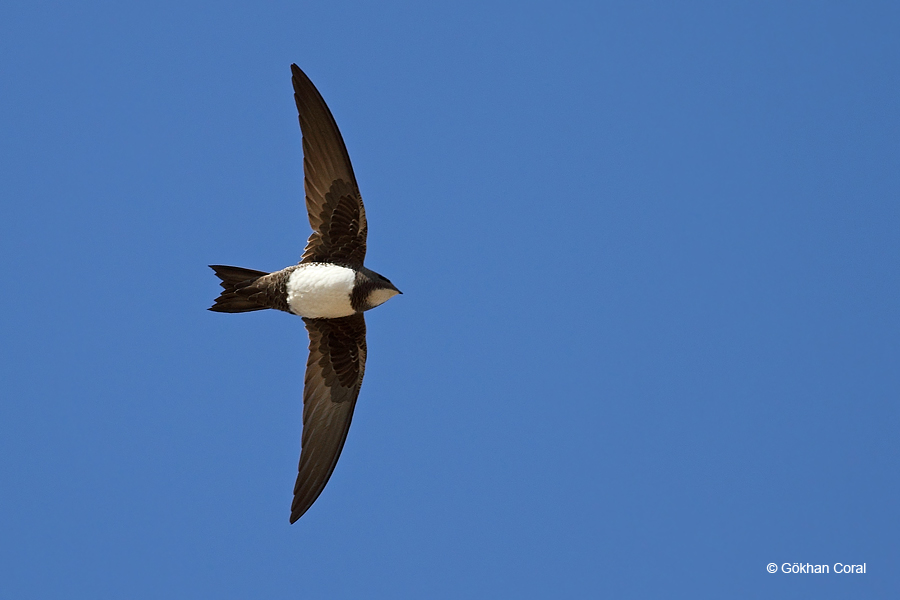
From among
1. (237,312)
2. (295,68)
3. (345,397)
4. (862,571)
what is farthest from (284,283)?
(862,571)

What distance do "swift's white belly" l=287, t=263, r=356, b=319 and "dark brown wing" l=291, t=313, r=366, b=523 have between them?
0.36m

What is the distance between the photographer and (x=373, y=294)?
8.92 metres

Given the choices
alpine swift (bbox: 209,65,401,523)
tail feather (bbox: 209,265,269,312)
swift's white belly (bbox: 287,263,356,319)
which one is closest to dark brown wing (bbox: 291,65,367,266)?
alpine swift (bbox: 209,65,401,523)

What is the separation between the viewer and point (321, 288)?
889 centimetres

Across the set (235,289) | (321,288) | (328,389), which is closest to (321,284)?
(321,288)

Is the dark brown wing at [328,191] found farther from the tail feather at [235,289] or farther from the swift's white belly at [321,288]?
the tail feather at [235,289]

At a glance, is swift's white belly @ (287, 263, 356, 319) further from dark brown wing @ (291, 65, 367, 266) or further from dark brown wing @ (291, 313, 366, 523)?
dark brown wing @ (291, 313, 366, 523)

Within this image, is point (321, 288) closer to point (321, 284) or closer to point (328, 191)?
point (321, 284)

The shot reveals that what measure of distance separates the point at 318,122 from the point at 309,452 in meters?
2.85

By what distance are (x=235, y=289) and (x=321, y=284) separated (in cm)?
74

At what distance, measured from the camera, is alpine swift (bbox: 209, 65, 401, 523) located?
893 cm

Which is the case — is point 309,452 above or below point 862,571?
above

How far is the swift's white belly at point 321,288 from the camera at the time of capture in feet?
29.1

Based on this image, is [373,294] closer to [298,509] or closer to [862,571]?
[298,509]
